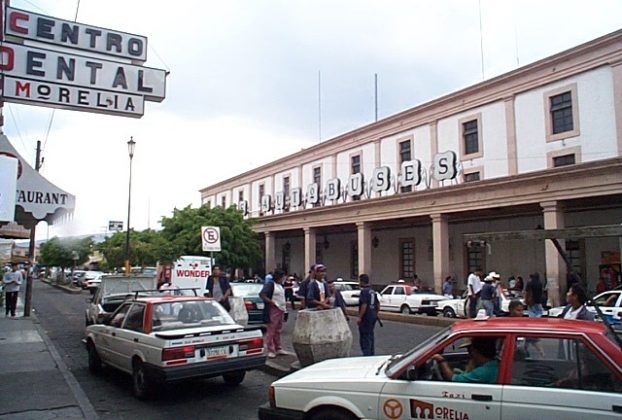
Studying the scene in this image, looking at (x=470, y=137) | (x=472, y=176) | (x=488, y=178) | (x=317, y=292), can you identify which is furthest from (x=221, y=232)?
(x=317, y=292)

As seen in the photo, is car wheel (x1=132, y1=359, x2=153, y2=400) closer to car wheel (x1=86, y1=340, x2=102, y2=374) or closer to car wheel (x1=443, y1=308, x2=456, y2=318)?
car wheel (x1=86, y1=340, x2=102, y2=374)

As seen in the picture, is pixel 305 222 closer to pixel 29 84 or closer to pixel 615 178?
pixel 615 178

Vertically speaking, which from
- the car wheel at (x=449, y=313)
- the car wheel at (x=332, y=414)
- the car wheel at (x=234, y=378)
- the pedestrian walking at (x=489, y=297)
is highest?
the pedestrian walking at (x=489, y=297)

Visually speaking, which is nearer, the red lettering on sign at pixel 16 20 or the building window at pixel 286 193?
the red lettering on sign at pixel 16 20

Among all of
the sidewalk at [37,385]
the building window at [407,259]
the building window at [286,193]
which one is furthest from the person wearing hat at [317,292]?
the building window at [286,193]

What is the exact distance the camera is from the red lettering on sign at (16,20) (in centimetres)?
812

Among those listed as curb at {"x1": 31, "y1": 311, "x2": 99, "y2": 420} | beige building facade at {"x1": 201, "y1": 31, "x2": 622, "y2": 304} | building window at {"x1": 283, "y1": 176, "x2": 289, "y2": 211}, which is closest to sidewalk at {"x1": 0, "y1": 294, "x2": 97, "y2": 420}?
curb at {"x1": 31, "y1": 311, "x2": 99, "y2": 420}

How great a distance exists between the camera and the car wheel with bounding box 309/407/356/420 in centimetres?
482

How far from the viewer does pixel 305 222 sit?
3631 cm

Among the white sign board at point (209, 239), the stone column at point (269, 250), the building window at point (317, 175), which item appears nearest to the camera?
the white sign board at point (209, 239)

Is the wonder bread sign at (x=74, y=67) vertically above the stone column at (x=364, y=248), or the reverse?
the wonder bread sign at (x=74, y=67)

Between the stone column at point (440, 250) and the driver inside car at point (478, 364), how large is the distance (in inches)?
848

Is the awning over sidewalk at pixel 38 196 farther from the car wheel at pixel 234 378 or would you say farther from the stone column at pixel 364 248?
the stone column at pixel 364 248

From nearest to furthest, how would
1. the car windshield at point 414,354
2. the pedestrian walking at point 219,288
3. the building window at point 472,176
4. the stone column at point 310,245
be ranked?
the car windshield at point 414,354 < the pedestrian walking at point 219,288 < the building window at point 472,176 < the stone column at point 310,245
